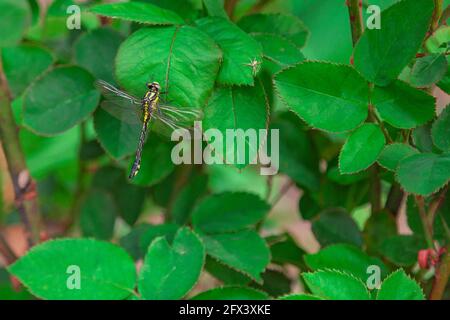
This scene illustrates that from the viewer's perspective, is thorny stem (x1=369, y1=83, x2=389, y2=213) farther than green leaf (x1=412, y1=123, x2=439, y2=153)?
Yes

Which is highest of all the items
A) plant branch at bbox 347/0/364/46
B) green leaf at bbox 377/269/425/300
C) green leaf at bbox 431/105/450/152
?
plant branch at bbox 347/0/364/46

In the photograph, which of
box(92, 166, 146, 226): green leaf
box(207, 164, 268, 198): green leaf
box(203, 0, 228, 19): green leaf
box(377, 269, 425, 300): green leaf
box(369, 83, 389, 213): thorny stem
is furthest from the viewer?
box(207, 164, 268, 198): green leaf

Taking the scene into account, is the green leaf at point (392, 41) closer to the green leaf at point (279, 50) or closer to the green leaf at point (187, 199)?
the green leaf at point (279, 50)

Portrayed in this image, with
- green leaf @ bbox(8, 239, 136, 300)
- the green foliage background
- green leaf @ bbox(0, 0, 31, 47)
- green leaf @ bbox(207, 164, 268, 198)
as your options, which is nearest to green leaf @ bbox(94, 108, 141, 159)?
the green foliage background

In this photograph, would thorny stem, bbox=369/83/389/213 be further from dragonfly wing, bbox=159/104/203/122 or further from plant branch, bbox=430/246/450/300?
dragonfly wing, bbox=159/104/203/122

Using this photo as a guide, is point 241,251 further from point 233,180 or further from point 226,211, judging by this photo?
point 233,180

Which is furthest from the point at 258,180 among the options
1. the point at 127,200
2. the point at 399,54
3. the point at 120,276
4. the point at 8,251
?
the point at 399,54
